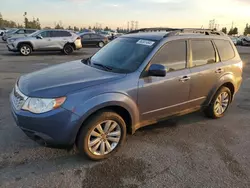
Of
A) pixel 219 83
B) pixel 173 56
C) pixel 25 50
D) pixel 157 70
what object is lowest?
pixel 25 50

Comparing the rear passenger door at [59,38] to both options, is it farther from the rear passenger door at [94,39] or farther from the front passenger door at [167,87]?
the front passenger door at [167,87]

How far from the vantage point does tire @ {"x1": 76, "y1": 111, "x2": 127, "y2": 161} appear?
3.03 metres

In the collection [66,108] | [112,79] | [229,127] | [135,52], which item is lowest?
[229,127]

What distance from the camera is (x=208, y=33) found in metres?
4.58

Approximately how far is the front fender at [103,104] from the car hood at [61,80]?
0.21 m

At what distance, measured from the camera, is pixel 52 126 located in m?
2.82

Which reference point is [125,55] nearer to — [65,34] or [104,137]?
[104,137]

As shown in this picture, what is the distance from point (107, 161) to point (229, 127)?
2.60 m

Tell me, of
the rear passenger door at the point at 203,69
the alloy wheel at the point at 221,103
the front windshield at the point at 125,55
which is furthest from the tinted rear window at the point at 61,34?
the alloy wheel at the point at 221,103

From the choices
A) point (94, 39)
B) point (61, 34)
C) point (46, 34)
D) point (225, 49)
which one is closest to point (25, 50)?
point (46, 34)

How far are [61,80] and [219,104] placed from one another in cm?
330

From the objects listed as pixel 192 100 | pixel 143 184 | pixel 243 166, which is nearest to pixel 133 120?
pixel 143 184

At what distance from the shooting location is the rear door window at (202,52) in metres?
4.11

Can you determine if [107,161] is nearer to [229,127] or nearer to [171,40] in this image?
[171,40]
